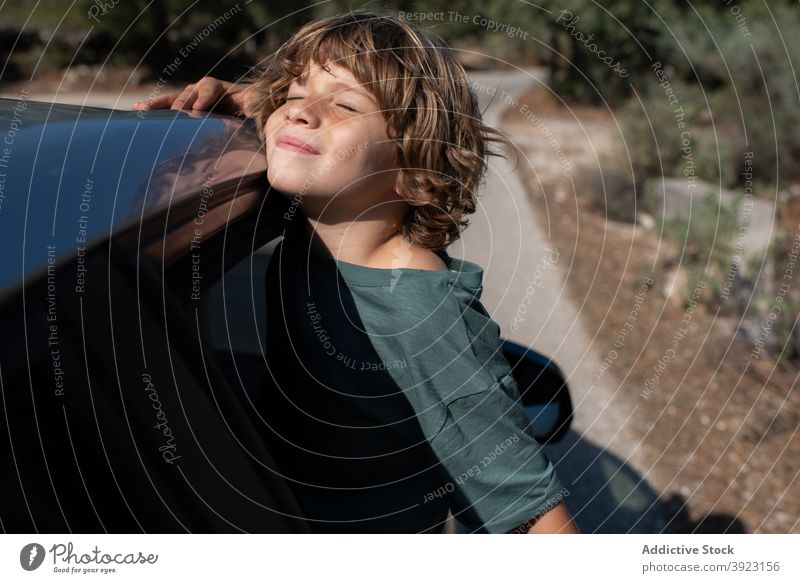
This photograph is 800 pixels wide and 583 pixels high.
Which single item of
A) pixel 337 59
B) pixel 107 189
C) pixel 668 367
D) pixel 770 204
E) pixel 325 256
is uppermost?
pixel 337 59

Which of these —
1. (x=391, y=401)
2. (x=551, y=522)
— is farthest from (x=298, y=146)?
(x=551, y=522)

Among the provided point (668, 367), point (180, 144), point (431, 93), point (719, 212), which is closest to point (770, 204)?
point (719, 212)

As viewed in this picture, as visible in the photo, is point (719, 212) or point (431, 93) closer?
point (431, 93)

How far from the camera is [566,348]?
407cm

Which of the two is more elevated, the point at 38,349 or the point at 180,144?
the point at 180,144

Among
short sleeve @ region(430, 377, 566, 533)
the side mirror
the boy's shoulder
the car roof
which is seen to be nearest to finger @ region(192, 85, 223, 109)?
the car roof

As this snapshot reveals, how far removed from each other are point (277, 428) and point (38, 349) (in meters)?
0.65

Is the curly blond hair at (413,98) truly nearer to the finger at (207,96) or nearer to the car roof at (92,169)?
the finger at (207,96)

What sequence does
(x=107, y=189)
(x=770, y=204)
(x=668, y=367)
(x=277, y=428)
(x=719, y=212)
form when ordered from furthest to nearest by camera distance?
(x=770, y=204) → (x=719, y=212) → (x=668, y=367) → (x=277, y=428) → (x=107, y=189)

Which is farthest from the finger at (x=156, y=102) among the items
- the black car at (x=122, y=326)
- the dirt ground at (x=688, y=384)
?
the dirt ground at (x=688, y=384)

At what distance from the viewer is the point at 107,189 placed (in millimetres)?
923

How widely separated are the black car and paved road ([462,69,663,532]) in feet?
2.50

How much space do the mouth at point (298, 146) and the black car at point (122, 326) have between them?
0.20 ft

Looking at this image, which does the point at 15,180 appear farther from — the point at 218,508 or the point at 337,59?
the point at 337,59
